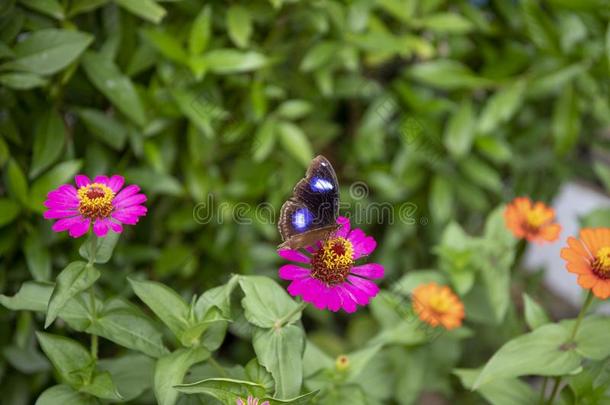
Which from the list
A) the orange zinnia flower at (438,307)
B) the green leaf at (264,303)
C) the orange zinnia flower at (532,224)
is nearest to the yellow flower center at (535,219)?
the orange zinnia flower at (532,224)

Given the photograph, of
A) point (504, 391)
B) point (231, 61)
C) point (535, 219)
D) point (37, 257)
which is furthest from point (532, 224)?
point (37, 257)

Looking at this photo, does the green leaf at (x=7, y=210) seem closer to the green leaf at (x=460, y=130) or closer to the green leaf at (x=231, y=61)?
the green leaf at (x=231, y=61)

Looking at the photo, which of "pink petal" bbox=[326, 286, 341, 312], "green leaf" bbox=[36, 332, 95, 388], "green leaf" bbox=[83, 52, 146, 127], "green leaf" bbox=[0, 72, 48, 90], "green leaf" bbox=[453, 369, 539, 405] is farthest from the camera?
"green leaf" bbox=[83, 52, 146, 127]

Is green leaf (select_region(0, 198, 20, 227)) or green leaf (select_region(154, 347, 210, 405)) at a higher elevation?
green leaf (select_region(154, 347, 210, 405))

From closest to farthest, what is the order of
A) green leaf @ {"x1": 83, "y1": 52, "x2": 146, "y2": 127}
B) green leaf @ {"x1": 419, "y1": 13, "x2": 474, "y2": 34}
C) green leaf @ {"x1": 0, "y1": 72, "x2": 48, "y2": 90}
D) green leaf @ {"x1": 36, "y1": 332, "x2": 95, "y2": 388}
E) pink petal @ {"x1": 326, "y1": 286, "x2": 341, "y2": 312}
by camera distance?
pink petal @ {"x1": 326, "y1": 286, "x2": 341, "y2": 312}
green leaf @ {"x1": 36, "y1": 332, "x2": 95, "y2": 388}
green leaf @ {"x1": 0, "y1": 72, "x2": 48, "y2": 90}
green leaf @ {"x1": 83, "y1": 52, "x2": 146, "y2": 127}
green leaf @ {"x1": 419, "y1": 13, "x2": 474, "y2": 34}

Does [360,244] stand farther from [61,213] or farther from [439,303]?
[439,303]

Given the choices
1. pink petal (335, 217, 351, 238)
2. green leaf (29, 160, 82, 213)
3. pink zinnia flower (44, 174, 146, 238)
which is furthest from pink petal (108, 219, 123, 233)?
green leaf (29, 160, 82, 213)

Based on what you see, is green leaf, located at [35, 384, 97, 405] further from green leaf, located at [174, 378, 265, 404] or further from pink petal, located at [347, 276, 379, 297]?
pink petal, located at [347, 276, 379, 297]
